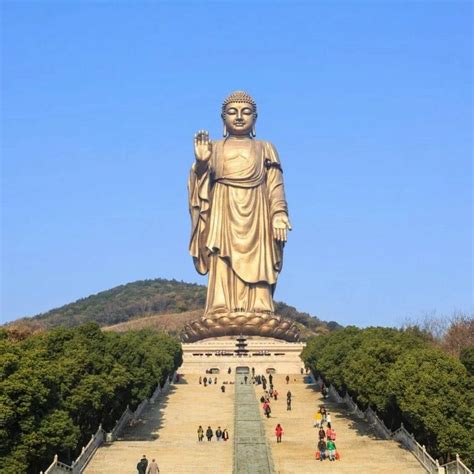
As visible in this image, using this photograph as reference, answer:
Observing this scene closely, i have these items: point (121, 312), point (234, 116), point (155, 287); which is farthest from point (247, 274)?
point (155, 287)

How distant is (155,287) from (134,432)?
96.8m

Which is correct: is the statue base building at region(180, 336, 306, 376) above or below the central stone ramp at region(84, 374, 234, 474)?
above

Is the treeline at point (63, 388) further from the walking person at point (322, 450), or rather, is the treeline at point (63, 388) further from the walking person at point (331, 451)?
the walking person at point (331, 451)

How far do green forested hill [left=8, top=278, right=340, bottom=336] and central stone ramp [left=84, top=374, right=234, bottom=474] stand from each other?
47665 millimetres

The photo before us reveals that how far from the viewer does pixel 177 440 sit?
798 inches

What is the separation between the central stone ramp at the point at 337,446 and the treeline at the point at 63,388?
380 cm

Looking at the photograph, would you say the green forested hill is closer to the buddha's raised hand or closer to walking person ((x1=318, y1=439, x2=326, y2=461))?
the buddha's raised hand

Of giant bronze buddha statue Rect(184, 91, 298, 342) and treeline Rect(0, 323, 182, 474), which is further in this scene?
giant bronze buddha statue Rect(184, 91, 298, 342)

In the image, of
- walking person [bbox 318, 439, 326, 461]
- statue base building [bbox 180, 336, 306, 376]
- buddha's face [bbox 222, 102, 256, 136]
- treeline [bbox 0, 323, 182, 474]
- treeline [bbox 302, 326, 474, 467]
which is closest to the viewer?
treeline [bbox 0, 323, 182, 474]

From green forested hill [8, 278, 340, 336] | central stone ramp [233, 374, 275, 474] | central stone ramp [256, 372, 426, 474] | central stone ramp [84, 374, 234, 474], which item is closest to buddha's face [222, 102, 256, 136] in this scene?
central stone ramp [84, 374, 234, 474]

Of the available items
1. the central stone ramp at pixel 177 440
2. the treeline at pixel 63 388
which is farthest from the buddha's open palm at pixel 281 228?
the treeline at pixel 63 388

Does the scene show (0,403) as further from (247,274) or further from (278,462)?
(247,274)

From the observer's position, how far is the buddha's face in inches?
1651

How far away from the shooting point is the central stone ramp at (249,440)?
1694 centimetres
